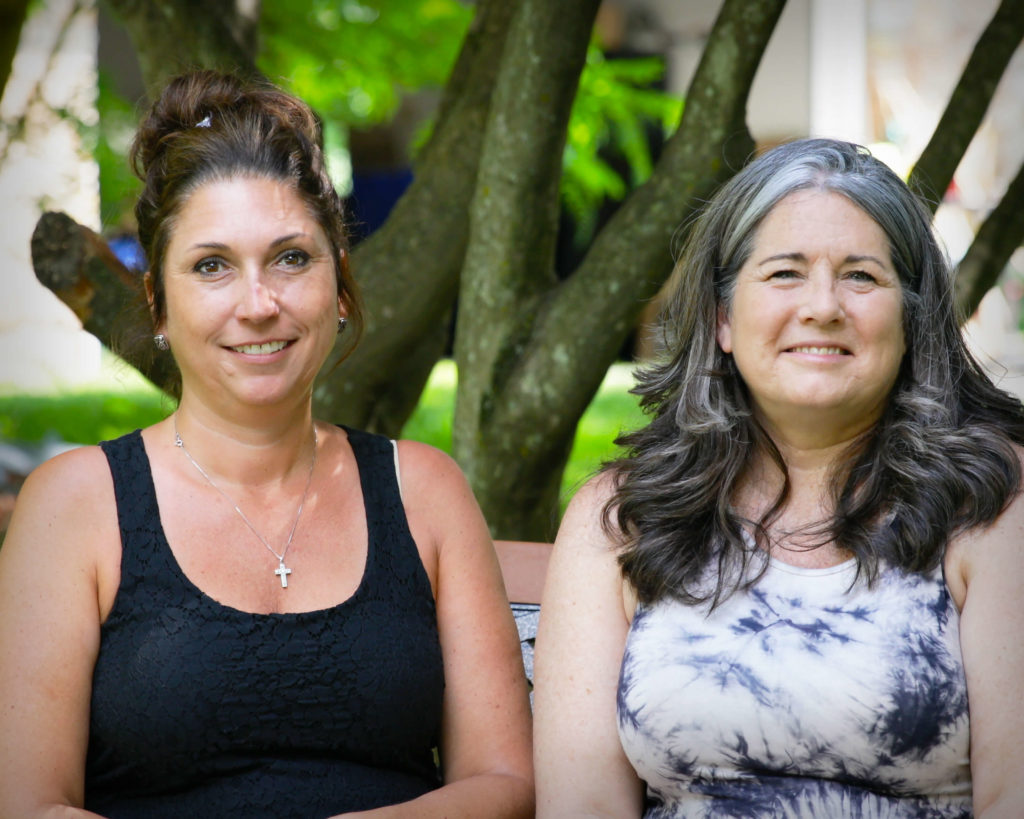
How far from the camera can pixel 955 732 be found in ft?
7.13

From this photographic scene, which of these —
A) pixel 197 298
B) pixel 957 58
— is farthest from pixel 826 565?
pixel 957 58

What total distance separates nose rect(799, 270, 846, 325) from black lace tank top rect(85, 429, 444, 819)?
97cm

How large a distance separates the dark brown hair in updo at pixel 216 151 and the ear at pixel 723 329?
0.78 metres

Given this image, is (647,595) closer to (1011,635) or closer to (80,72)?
(1011,635)

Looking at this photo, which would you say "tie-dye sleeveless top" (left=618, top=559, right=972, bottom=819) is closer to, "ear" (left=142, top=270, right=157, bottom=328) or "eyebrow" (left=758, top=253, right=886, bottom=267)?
"eyebrow" (left=758, top=253, right=886, bottom=267)

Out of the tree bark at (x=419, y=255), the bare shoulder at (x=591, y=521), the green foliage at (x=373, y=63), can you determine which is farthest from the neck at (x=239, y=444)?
the green foliage at (x=373, y=63)

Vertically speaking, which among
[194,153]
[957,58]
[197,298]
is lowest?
[197,298]

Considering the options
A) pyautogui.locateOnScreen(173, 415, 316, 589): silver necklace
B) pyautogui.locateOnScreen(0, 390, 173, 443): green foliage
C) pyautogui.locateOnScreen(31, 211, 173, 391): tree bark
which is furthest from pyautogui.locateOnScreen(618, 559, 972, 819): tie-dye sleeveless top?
pyautogui.locateOnScreen(0, 390, 173, 443): green foliage

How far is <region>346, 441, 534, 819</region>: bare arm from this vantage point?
2.48m

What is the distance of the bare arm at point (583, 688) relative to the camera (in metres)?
2.38

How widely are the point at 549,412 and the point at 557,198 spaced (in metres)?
0.70

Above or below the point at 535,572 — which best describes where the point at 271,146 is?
above

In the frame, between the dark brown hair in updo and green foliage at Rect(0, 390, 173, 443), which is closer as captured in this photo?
the dark brown hair in updo

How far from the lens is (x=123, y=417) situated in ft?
32.1
